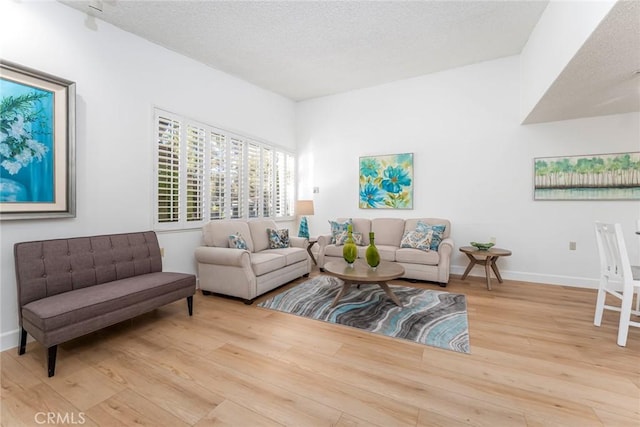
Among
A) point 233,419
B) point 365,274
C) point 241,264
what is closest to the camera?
point 233,419

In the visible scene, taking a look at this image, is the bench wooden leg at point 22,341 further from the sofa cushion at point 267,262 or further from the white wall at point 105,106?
the sofa cushion at point 267,262

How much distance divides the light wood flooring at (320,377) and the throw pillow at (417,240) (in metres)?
1.43

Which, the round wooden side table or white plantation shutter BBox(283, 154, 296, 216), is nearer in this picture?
the round wooden side table

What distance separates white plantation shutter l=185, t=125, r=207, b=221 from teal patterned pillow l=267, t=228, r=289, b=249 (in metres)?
1.01

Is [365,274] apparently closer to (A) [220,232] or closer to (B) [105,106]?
(A) [220,232]

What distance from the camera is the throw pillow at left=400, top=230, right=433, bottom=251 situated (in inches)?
157

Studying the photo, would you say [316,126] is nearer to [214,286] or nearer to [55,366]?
[214,286]

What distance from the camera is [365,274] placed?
2865 millimetres

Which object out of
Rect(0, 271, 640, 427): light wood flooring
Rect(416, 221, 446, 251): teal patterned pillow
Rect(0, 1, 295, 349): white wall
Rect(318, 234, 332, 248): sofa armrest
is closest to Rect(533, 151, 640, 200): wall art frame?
Rect(416, 221, 446, 251): teal patterned pillow

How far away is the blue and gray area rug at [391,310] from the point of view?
94.4 inches

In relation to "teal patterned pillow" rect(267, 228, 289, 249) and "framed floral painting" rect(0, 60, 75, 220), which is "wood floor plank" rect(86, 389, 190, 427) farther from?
"teal patterned pillow" rect(267, 228, 289, 249)

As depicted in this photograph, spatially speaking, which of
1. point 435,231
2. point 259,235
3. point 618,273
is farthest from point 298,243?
point 618,273

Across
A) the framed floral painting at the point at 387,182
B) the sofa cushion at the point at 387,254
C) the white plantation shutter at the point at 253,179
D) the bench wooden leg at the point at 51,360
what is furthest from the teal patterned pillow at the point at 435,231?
the bench wooden leg at the point at 51,360

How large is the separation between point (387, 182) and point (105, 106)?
A: 4051 mm
